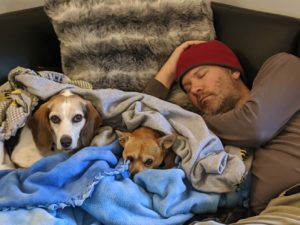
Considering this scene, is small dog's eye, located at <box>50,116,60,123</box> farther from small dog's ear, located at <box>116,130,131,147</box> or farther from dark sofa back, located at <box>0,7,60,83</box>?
dark sofa back, located at <box>0,7,60,83</box>

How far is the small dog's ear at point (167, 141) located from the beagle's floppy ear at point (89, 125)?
248 mm

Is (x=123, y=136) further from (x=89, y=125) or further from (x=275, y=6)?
(x=275, y=6)

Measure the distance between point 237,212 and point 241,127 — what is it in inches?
10.9

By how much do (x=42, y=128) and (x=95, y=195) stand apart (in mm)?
375

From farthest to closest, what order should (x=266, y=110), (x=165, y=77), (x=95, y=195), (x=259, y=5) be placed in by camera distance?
(x=259, y=5), (x=165, y=77), (x=266, y=110), (x=95, y=195)

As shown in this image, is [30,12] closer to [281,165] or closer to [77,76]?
[77,76]

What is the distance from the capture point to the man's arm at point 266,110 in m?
1.44

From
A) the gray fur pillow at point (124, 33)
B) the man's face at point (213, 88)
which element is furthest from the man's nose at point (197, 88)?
the gray fur pillow at point (124, 33)

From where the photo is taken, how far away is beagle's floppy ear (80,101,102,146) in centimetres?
154

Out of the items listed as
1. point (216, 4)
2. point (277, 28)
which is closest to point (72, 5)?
point (216, 4)

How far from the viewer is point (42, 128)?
1539 millimetres

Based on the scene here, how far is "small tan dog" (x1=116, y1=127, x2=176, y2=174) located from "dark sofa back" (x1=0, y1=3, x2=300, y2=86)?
0.50 meters

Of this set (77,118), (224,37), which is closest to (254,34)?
(224,37)

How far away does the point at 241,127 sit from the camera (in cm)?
145
